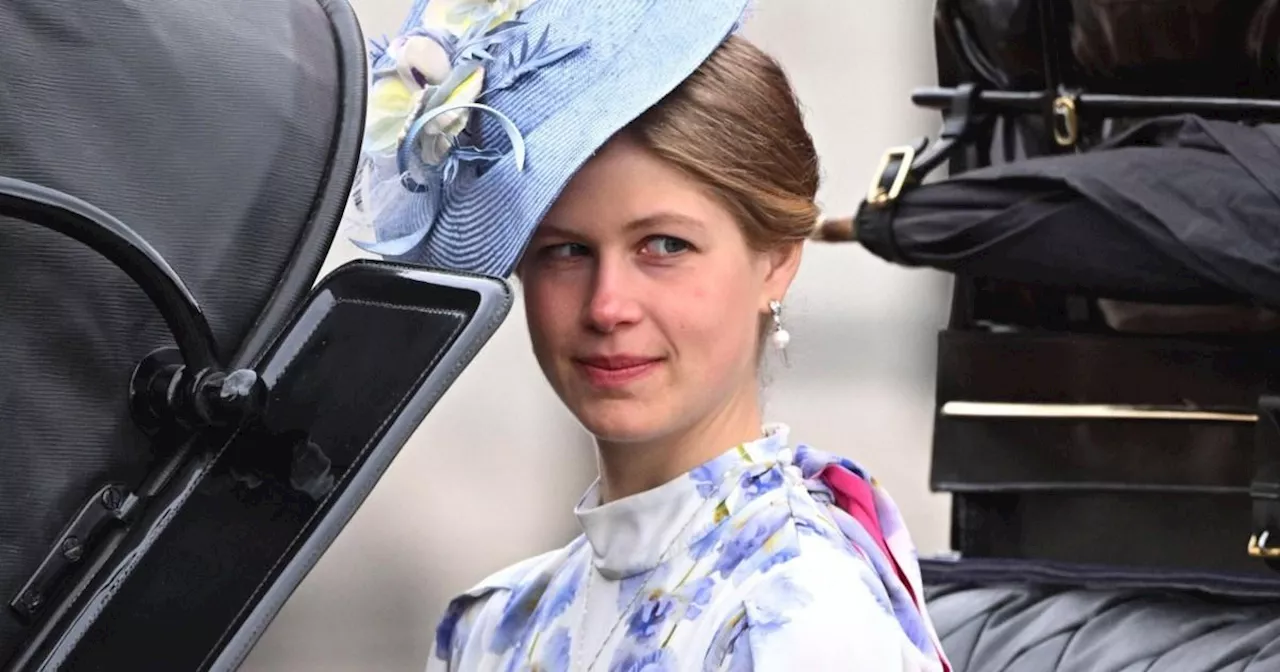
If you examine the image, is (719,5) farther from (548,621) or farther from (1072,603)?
(1072,603)

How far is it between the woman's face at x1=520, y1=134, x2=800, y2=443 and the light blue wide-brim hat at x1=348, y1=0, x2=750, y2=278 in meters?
0.05

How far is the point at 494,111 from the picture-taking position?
844mm

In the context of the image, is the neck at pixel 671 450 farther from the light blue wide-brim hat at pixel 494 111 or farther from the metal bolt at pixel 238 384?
the metal bolt at pixel 238 384

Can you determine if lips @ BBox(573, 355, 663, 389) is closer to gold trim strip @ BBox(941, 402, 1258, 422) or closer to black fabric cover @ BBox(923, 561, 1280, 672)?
black fabric cover @ BBox(923, 561, 1280, 672)

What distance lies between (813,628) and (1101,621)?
1.47ft

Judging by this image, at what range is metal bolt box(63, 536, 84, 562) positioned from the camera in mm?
547

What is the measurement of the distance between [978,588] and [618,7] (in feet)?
1.93

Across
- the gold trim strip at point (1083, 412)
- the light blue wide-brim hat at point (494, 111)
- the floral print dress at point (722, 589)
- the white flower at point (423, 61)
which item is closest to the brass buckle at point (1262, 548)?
the gold trim strip at point (1083, 412)

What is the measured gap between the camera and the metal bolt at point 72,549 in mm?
547

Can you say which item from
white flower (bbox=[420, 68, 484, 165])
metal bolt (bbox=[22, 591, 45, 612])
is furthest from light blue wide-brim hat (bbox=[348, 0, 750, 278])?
metal bolt (bbox=[22, 591, 45, 612])

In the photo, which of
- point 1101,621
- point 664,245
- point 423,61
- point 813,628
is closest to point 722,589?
point 813,628

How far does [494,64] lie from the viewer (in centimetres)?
86

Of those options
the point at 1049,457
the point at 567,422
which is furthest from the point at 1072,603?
Result: the point at 567,422

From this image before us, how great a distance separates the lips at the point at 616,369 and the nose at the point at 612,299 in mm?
17
